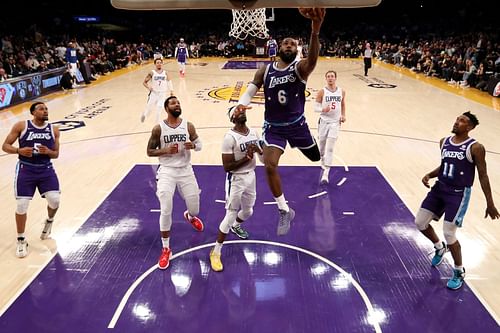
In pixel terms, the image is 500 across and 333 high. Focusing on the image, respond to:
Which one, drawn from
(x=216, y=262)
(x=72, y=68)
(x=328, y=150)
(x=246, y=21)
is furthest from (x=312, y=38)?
(x=72, y=68)

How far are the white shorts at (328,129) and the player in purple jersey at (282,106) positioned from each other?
2441 millimetres

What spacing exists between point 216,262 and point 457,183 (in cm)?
279

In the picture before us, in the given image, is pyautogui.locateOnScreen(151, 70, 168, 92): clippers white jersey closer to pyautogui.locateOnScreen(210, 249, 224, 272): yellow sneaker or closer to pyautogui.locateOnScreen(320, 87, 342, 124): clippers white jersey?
pyautogui.locateOnScreen(320, 87, 342, 124): clippers white jersey

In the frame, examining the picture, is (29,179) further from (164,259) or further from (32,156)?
(164,259)

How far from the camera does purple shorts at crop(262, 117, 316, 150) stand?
501 cm

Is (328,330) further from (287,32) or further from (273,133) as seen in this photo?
(287,32)

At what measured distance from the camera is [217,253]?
5.18 meters

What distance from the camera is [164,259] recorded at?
16.9 ft

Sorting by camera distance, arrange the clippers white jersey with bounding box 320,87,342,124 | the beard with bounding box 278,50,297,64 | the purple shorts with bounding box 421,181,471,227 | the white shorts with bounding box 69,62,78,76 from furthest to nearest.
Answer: the white shorts with bounding box 69,62,78,76
the clippers white jersey with bounding box 320,87,342,124
the beard with bounding box 278,50,297,64
the purple shorts with bounding box 421,181,471,227

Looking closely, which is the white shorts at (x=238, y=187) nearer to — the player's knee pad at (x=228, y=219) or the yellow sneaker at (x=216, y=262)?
A: the player's knee pad at (x=228, y=219)

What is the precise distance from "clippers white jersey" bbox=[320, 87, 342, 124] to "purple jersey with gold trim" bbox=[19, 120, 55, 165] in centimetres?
435

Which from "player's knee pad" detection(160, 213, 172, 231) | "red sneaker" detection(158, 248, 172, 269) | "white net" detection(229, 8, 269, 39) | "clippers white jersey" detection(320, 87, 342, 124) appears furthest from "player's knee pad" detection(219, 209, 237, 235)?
"white net" detection(229, 8, 269, 39)

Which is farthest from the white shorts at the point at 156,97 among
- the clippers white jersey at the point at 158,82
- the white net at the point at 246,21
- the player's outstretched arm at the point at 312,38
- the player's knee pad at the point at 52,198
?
the player's outstretched arm at the point at 312,38

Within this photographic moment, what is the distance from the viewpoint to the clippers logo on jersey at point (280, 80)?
15.5 feet
